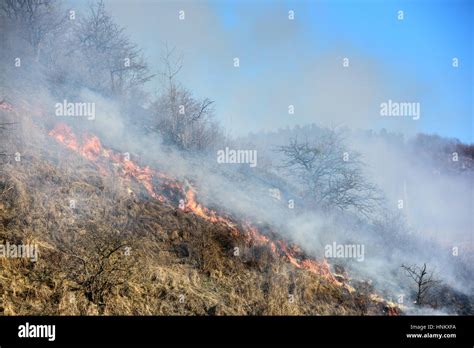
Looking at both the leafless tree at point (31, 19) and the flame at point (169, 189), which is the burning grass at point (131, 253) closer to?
the flame at point (169, 189)

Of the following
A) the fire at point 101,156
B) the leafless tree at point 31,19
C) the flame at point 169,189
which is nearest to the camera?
the flame at point 169,189

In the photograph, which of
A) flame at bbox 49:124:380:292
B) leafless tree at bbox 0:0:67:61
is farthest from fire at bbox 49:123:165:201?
leafless tree at bbox 0:0:67:61

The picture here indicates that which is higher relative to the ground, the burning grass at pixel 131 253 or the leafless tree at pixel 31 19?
the leafless tree at pixel 31 19

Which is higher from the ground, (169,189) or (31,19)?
(31,19)

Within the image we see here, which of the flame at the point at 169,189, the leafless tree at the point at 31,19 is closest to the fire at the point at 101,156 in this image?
the flame at the point at 169,189

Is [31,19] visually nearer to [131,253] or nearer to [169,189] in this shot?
[169,189]

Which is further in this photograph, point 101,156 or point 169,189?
point 169,189

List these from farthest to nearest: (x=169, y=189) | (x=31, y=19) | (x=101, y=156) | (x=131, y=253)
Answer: (x=31, y=19)
(x=169, y=189)
(x=101, y=156)
(x=131, y=253)

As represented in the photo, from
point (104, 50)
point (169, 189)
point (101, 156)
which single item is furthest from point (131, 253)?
point (104, 50)

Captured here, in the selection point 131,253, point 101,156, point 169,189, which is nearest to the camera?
point 131,253

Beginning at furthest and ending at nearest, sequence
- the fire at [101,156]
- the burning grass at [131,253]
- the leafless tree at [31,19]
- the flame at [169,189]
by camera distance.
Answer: the leafless tree at [31,19] < the fire at [101,156] < the flame at [169,189] < the burning grass at [131,253]

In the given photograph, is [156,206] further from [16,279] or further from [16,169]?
[16,279]
